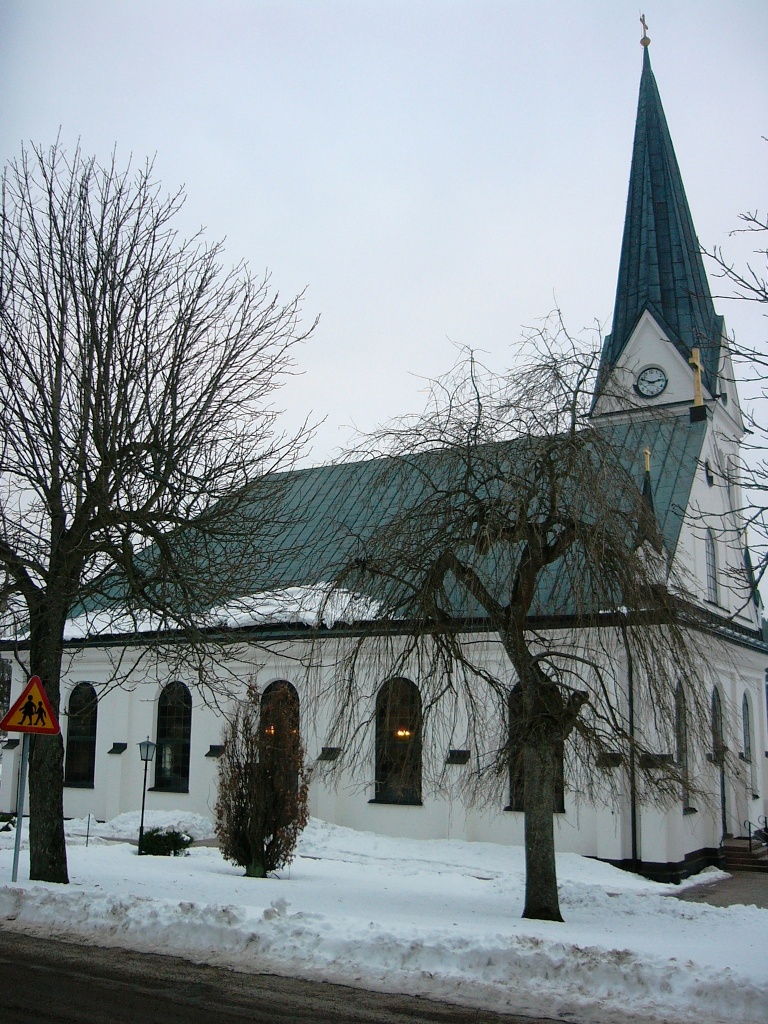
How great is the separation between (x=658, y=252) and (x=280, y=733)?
2343 centimetres

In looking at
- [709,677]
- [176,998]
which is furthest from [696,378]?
[176,998]

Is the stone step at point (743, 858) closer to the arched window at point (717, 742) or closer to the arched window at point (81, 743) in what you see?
the arched window at point (717, 742)

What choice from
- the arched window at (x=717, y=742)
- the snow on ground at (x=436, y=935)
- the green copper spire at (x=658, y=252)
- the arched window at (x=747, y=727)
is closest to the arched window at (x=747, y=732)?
the arched window at (x=747, y=727)

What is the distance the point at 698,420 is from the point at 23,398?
1969cm

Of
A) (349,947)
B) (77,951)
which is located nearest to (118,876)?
(77,951)

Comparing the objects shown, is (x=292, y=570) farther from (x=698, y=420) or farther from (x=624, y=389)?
(x=624, y=389)

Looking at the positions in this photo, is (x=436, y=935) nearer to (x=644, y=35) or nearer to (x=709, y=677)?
(x=709, y=677)

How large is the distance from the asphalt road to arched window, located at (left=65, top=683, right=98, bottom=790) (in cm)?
2019

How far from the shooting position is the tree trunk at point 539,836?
12156 millimetres

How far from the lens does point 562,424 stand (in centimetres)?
1249

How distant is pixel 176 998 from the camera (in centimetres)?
768

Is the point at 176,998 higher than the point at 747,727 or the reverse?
the reverse

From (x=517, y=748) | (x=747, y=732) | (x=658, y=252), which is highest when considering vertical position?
(x=658, y=252)

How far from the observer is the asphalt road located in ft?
23.5
